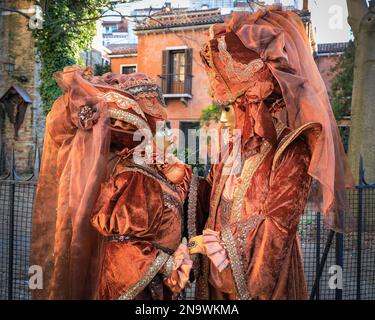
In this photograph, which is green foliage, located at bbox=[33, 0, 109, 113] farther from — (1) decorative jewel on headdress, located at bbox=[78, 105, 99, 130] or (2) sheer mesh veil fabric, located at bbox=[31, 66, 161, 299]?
(1) decorative jewel on headdress, located at bbox=[78, 105, 99, 130]

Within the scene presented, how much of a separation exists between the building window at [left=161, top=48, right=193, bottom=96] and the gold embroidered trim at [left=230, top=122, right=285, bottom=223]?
17.0 m

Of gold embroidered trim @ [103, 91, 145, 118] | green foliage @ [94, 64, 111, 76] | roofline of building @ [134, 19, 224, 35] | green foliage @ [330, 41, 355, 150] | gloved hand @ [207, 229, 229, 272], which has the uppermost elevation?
roofline of building @ [134, 19, 224, 35]

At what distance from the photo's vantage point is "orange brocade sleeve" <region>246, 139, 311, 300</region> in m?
1.87

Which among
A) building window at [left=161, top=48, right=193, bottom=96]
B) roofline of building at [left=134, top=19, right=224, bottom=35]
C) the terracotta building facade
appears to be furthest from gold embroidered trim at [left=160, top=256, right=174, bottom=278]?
building window at [left=161, top=48, right=193, bottom=96]

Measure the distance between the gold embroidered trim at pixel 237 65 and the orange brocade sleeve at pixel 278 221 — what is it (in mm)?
425

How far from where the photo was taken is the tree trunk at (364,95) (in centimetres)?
695

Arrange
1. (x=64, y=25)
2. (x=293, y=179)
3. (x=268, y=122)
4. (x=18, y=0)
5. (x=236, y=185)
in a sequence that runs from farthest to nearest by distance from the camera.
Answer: (x=18, y=0)
(x=64, y=25)
(x=236, y=185)
(x=268, y=122)
(x=293, y=179)

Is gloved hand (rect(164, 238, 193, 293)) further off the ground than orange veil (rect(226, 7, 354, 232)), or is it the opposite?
orange veil (rect(226, 7, 354, 232))

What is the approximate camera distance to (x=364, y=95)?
7035 millimetres

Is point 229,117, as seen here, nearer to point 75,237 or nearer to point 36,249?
point 75,237

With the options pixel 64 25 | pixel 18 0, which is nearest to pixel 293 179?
pixel 64 25

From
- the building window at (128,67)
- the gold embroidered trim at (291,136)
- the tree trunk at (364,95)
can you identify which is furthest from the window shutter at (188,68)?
the gold embroidered trim at (291,136)
